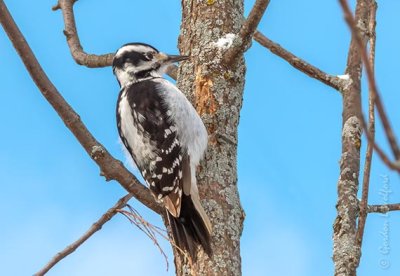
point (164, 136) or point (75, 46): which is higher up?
point (75, 46)

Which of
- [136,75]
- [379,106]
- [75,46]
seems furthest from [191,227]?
[379,106]

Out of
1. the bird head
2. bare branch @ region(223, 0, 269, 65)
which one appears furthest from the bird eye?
bare branch @ region(223, 0, 269, 65)

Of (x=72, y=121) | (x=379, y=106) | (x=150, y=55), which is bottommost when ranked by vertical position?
(x=379, y=106)

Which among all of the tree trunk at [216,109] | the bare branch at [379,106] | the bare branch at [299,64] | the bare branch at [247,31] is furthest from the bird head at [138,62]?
the bare branch at [379,106]

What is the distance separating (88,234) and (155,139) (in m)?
0.65

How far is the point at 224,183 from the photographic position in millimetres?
2896

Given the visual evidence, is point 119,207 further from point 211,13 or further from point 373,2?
point 373,2

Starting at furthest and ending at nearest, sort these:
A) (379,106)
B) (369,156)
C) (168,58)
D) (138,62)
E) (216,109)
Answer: (138,62) < (168,58) < (216,109) < (369,156) < (379,106)

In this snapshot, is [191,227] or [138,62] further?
[138,62]

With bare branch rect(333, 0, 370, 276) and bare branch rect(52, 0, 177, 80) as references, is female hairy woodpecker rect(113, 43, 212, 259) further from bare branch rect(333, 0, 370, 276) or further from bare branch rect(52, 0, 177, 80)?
bare branch rect(333, 0, 370, 276)

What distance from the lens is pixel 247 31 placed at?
2863 mm

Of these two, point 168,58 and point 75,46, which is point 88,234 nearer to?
point 168,58

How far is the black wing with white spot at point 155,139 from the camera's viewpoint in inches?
124

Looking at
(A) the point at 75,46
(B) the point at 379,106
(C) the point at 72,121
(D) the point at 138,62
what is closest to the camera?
(B) the point at 379,106
